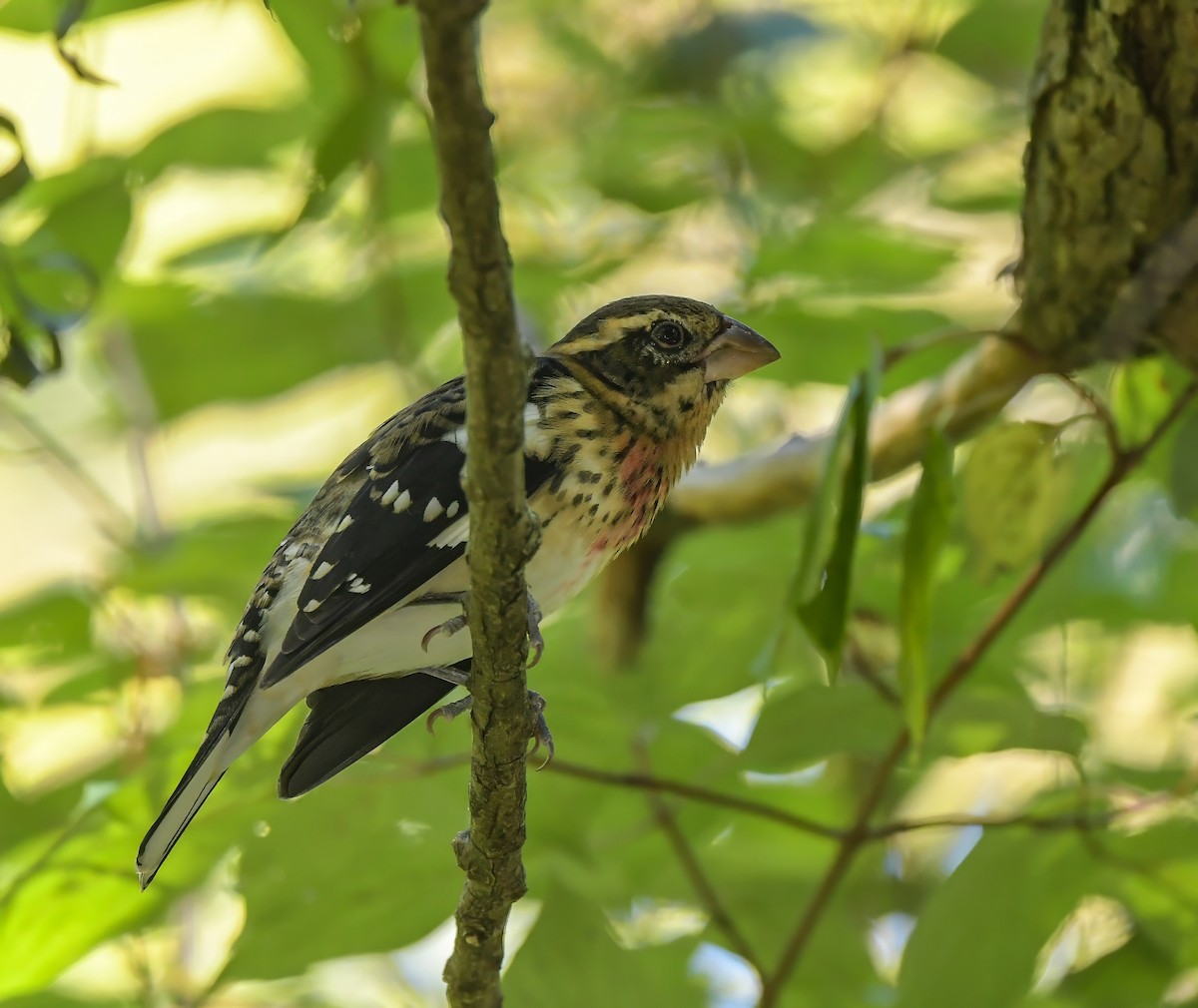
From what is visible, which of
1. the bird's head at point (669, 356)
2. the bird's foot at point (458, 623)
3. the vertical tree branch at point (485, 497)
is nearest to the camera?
the vertical tree branch at point (485, 497)

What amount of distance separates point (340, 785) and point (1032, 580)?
4.79ft

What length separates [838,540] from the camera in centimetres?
241

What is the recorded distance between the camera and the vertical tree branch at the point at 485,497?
1.46 meters

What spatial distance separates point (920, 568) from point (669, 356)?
0.95 metres

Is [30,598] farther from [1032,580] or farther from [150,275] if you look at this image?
[1032,580]

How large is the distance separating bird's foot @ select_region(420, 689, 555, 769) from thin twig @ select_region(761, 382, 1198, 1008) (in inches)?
27.0

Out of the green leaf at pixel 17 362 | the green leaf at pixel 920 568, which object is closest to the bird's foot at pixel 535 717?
the green leaf at pixel 920 568

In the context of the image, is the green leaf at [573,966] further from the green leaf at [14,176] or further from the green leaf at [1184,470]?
the green leaf at [14,176]

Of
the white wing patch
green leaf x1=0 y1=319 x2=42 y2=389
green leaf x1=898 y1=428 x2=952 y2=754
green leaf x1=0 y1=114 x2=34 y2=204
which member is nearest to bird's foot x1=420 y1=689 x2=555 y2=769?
the white wing patch

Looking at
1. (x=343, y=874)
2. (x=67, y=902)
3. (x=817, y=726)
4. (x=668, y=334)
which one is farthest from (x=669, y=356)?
(x=67, y=902)

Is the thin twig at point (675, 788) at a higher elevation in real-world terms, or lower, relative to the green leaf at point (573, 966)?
higher

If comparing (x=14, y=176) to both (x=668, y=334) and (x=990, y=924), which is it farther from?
(x=990, y=924)

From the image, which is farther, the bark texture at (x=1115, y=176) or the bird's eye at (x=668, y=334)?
the bird's eye at (x=668, y=334)

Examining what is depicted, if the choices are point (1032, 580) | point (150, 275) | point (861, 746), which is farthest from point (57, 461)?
point (1032, 580)
